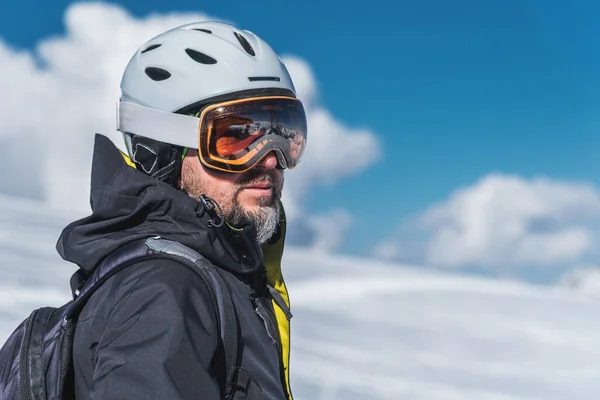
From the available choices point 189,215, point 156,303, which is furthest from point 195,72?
point 156,303

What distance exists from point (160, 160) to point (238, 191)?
0.85 ft

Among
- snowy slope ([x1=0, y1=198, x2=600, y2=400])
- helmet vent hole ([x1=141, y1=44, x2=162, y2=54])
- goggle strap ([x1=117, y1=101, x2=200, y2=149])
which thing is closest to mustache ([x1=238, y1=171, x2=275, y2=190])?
goggle strap ([x1=117, y1=101, x2=200, y2=149])

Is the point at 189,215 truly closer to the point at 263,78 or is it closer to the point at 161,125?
the point at 161,125

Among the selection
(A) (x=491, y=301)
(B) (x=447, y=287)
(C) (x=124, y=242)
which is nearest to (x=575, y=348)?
(A) (x=491, y=301)

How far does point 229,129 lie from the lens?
208 centimetres

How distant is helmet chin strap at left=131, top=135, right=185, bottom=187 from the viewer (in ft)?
6.84

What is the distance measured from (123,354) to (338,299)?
5048 mm

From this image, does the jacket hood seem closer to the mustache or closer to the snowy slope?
the mustache

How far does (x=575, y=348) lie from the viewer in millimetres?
5488

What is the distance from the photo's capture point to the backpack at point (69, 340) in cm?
159

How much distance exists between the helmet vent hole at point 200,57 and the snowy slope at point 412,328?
7.50 feet

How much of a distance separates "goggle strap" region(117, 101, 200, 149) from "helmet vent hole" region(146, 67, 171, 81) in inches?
4.0

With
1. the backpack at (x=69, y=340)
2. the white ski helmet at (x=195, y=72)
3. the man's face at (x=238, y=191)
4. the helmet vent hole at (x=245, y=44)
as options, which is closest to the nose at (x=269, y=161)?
the man's face at (x=238, y=191)

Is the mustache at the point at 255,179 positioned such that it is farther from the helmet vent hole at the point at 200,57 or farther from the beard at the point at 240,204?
the helmet vent hole at the point at 200,57
